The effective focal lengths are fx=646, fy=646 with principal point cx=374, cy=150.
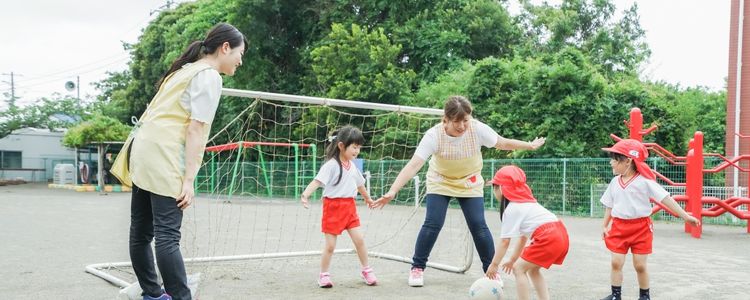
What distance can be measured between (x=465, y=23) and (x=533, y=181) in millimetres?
8540

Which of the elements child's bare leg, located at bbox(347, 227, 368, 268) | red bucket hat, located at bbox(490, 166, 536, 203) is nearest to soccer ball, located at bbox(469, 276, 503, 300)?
red bucket hat, located at bbox(490, 166, 536, 203)

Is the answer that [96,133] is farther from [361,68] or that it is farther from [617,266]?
[617,266]

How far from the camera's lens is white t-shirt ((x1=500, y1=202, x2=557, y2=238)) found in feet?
13.0

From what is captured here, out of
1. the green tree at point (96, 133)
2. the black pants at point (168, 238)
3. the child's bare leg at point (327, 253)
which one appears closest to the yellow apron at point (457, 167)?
the child's bare leg at point (327, 253)

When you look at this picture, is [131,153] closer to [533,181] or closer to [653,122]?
[533,181]

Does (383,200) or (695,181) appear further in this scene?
(695,181)

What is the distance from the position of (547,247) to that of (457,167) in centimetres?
142

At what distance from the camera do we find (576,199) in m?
14.2

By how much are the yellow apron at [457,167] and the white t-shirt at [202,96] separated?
7.07 feet

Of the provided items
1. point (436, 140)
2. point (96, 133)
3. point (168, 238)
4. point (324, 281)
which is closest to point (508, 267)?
point (436, 140)

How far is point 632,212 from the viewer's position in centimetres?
460

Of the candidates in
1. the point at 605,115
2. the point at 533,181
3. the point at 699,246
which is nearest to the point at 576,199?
the point at 533,181

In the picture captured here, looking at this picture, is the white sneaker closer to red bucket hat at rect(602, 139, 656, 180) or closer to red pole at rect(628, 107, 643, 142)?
red bucket hat at rect(602, 139, 656, 180)

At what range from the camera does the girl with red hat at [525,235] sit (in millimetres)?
3873
